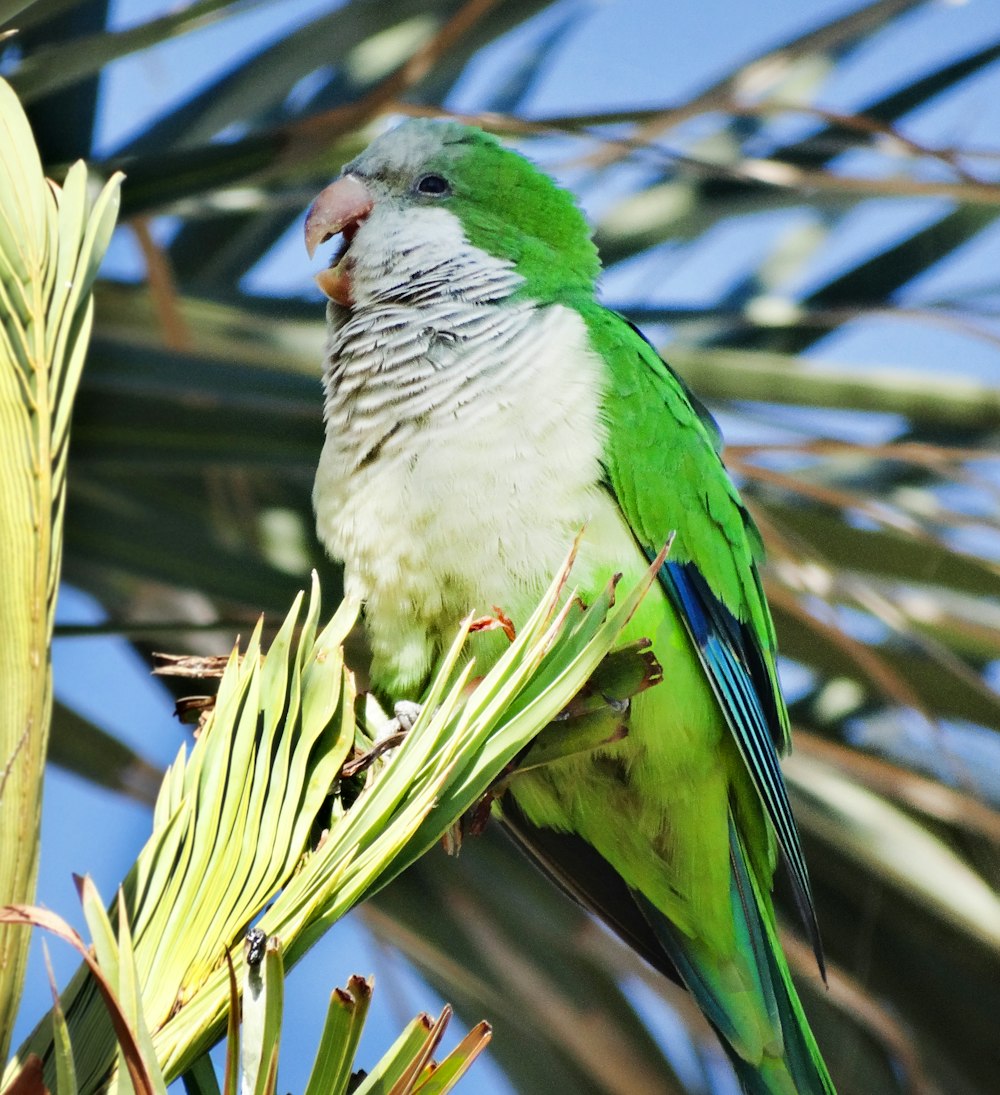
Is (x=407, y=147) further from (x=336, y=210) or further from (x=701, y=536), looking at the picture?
(x=701, y=536)

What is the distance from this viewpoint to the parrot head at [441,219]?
2051mm

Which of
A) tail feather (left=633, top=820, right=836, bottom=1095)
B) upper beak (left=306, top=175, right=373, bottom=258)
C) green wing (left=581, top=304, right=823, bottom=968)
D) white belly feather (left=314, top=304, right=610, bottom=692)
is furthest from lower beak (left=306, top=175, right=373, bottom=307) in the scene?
tail feather (left=633, top=820, right=836, bottom=1095)

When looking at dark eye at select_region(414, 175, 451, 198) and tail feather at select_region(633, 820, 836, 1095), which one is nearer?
tail feather at select_region(633, 820, 836, 1095)

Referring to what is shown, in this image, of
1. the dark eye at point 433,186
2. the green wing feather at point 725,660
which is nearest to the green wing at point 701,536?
the green wing feather at point 725,660

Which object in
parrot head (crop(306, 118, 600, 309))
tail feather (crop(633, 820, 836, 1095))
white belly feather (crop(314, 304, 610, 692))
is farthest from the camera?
parrot head (crop(306, 118, 600, 309))

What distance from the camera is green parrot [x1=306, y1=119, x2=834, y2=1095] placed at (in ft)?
5.68

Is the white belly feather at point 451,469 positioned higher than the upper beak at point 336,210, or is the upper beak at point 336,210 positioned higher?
the upper beak at point 336,210

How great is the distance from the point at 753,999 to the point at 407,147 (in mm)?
1577

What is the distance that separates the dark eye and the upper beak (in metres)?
0.09

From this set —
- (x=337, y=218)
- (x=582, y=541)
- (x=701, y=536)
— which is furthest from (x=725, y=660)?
(x=337, y=218)

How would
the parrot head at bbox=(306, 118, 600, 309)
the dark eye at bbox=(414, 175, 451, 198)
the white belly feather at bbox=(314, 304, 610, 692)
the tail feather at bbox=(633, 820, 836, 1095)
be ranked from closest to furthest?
the white belly feather at bbox=(314, 304, 610, 692), the tail feather at bbox=(633, 820, 836, 1095), the parrot head at bbox=(306, 118, 600, 309), the dark eye at bbox=(414, 175, 451, 198)

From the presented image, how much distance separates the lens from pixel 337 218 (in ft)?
7.02

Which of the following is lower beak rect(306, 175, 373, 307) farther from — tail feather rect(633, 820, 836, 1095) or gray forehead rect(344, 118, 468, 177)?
tail feather rect(633, 820, 836, 1095)

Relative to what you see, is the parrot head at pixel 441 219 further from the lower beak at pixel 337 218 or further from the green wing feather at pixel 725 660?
the green wing feather at pixel 725 660
